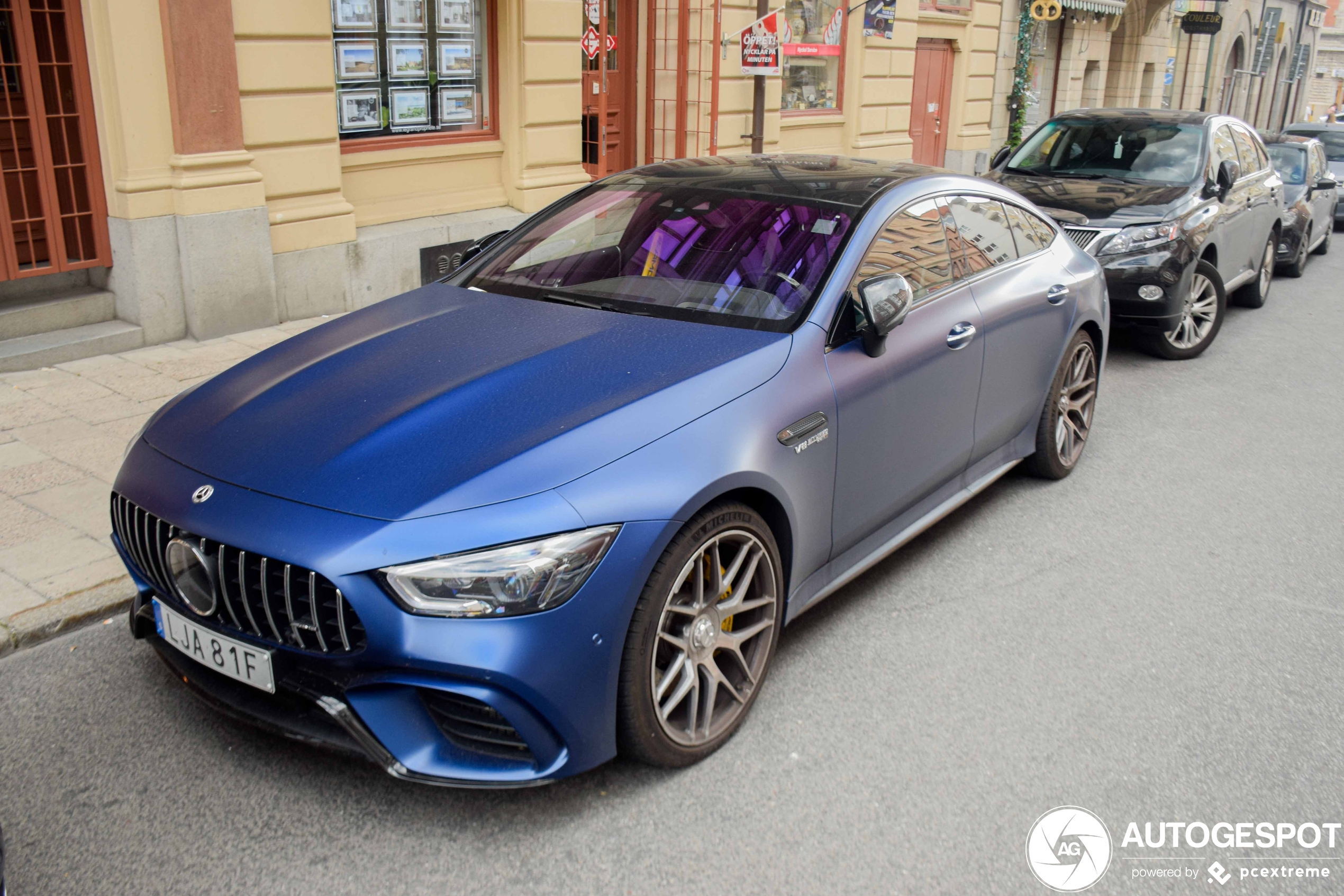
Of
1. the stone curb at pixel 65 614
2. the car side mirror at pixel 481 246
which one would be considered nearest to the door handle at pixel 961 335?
the car side mirror at pixel 481 246

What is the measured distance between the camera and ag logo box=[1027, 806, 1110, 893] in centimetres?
286

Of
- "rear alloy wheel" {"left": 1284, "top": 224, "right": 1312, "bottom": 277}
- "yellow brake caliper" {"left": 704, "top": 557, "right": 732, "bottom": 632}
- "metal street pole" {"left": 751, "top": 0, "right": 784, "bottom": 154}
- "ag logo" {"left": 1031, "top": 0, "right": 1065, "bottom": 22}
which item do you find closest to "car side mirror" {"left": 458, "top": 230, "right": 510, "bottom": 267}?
"yellow brake caliper" {"left": 704, "top": 557, "right": 732, "bottom": 632}

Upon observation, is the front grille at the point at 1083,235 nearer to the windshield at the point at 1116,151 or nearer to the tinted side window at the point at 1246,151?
the windshield at the point at 1116,151

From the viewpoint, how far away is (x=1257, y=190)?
9570 mm

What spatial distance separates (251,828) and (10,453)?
3397mm

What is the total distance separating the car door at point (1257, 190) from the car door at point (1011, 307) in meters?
5.04

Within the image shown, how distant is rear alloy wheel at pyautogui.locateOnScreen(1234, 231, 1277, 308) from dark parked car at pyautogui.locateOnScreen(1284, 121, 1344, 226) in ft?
27.4

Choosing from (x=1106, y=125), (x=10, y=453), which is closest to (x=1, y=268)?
(x=10, y=453)

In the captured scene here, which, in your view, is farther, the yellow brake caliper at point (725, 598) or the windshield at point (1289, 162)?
the windshield at point (1289, 162)

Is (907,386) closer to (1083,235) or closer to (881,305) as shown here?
(881,305)

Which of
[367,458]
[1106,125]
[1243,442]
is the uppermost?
[1106,125]

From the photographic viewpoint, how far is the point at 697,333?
3646 mm

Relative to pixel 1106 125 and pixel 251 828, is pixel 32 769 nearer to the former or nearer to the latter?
pixel 251 828

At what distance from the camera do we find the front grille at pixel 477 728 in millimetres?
2760
